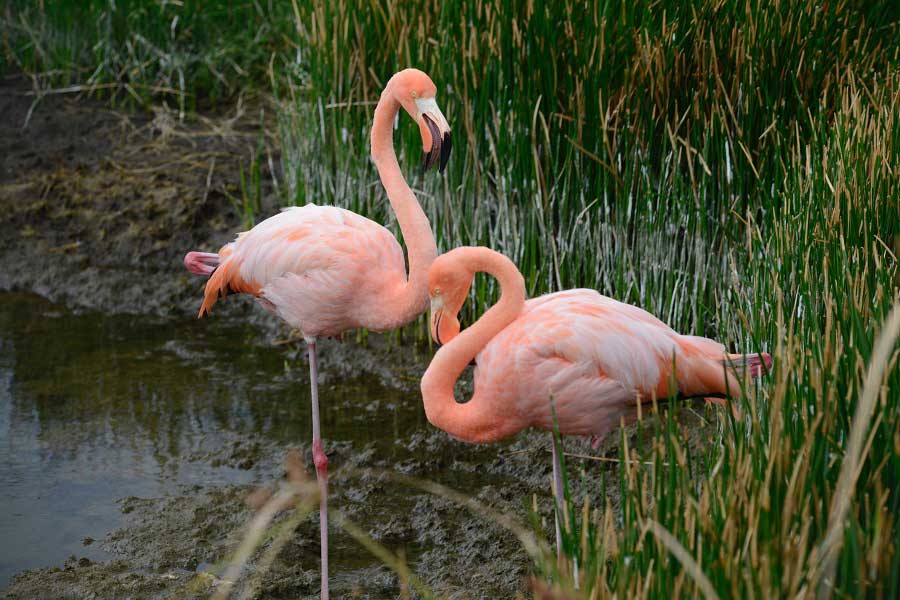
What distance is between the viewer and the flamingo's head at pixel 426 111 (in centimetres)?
364

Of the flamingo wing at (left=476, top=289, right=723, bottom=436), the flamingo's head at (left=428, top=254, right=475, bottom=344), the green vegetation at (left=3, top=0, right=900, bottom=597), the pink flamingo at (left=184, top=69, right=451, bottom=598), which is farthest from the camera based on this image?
the pink flamingo at (left=184, top=69, right=451, bottom=598)

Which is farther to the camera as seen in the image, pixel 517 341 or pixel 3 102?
pixel 3 102

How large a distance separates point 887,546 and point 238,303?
15.4 ft

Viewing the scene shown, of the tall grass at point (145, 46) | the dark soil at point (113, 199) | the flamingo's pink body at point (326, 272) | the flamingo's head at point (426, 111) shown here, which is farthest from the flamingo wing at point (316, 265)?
the tall grass at point (145, 46)

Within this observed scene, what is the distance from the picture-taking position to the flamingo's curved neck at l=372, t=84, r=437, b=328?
12.4ft

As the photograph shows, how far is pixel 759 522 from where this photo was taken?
75.9 inches

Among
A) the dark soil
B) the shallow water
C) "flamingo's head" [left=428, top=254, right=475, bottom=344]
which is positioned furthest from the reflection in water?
"flamingo's head" [left=428, top=254, right=475, bottom=344]

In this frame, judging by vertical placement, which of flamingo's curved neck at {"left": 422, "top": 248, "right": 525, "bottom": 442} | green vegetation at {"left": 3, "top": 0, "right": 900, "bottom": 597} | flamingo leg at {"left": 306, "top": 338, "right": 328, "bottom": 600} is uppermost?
green vegetation at {"left": 3, "top": 0, "right": 900, "bottom": 597}

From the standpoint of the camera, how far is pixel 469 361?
3.38m

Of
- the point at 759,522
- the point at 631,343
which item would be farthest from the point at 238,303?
the point at 759,522

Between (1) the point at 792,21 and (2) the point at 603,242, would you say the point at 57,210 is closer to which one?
(2) the point at 603,242

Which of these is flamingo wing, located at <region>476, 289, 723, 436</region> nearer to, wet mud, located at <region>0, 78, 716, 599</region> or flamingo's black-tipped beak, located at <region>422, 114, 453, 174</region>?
wet mud, located at <region>0, 78, 716, 599</region>

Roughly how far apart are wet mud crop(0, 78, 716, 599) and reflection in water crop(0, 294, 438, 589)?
0.01 m

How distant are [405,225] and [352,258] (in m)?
0.23
